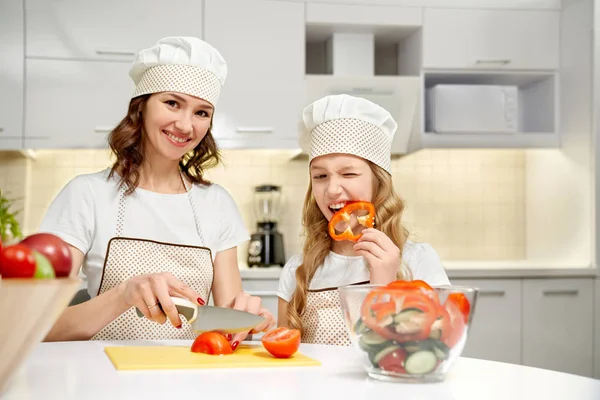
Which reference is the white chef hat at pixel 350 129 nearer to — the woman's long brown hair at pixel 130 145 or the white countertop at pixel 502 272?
the woman's long brown hair at pixel 130 145

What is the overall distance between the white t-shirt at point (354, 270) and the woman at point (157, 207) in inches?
5.6

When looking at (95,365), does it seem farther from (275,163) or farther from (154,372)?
(275,163)

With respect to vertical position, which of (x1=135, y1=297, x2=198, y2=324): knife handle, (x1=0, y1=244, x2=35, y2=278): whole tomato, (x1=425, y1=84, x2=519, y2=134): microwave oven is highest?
(x1=425, y1=84, x2=519, y2=134): microwave oven

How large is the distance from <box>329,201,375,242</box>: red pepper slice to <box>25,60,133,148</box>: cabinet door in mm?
1858

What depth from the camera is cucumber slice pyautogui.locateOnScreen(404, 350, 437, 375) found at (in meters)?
0.97

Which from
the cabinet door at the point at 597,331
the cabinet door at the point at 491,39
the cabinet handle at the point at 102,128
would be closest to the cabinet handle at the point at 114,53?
the cabinet handle at the point at 102,128

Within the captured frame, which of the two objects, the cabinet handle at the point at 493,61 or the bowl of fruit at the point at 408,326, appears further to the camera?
the cabinet handle at the point at 493,61

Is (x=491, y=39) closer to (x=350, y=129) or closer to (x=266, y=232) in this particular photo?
(x=266, y=232)

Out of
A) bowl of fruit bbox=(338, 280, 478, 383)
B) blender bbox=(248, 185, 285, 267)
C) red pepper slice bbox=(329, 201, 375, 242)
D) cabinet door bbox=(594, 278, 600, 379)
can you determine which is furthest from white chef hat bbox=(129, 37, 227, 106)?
cabinet door bbox=(594, 278, 600, 379)

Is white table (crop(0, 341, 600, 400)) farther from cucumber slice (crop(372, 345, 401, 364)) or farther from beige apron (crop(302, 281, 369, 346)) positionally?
beige apron (crop(302, 281, 369, 346))

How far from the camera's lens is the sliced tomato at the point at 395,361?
0.99 m

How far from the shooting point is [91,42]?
340 cm

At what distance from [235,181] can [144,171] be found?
1.86 m

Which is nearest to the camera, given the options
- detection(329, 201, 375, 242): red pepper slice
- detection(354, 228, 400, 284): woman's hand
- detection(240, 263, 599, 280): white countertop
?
detection(354, 228, 400, 284): woman's hand
